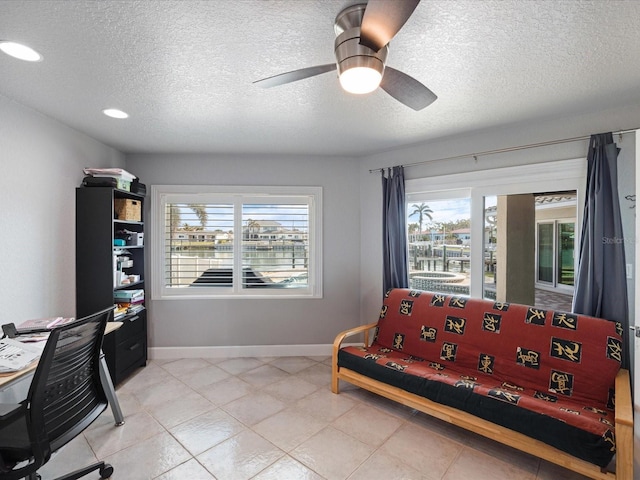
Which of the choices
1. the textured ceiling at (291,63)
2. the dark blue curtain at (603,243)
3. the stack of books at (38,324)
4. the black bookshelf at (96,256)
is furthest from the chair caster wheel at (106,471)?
the dark blue curtain at (603,243)

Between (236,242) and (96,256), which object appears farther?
(236,242)

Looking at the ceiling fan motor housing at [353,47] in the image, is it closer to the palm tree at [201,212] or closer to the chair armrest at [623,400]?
the chair armrest at [623,400]

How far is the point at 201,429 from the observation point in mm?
2273

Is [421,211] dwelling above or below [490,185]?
below

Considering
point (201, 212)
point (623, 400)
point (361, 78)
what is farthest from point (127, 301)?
point (623, 400)

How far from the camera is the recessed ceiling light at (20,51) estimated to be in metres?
1.51

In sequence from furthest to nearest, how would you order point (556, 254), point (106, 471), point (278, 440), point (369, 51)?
point (556, 254), point (278, 440), point (106, 471), point (369, 51)

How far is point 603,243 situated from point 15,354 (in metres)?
3.80

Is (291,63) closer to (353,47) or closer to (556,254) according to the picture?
Result: (353,47)

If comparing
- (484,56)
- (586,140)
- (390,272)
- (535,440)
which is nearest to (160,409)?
(390,272)

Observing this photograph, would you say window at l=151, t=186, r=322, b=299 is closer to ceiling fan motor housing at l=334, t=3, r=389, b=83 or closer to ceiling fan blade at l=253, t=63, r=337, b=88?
ceiling fan blade at l=253, t=63, r=337, b=88

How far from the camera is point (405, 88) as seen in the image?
154cm

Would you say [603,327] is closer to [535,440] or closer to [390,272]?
[535,440]

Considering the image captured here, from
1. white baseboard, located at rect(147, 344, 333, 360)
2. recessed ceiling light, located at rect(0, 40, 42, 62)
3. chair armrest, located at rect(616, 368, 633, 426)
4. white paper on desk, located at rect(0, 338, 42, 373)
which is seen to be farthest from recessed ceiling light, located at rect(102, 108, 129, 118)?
chair armrest, located at rect(616, 368, 633, 426)
